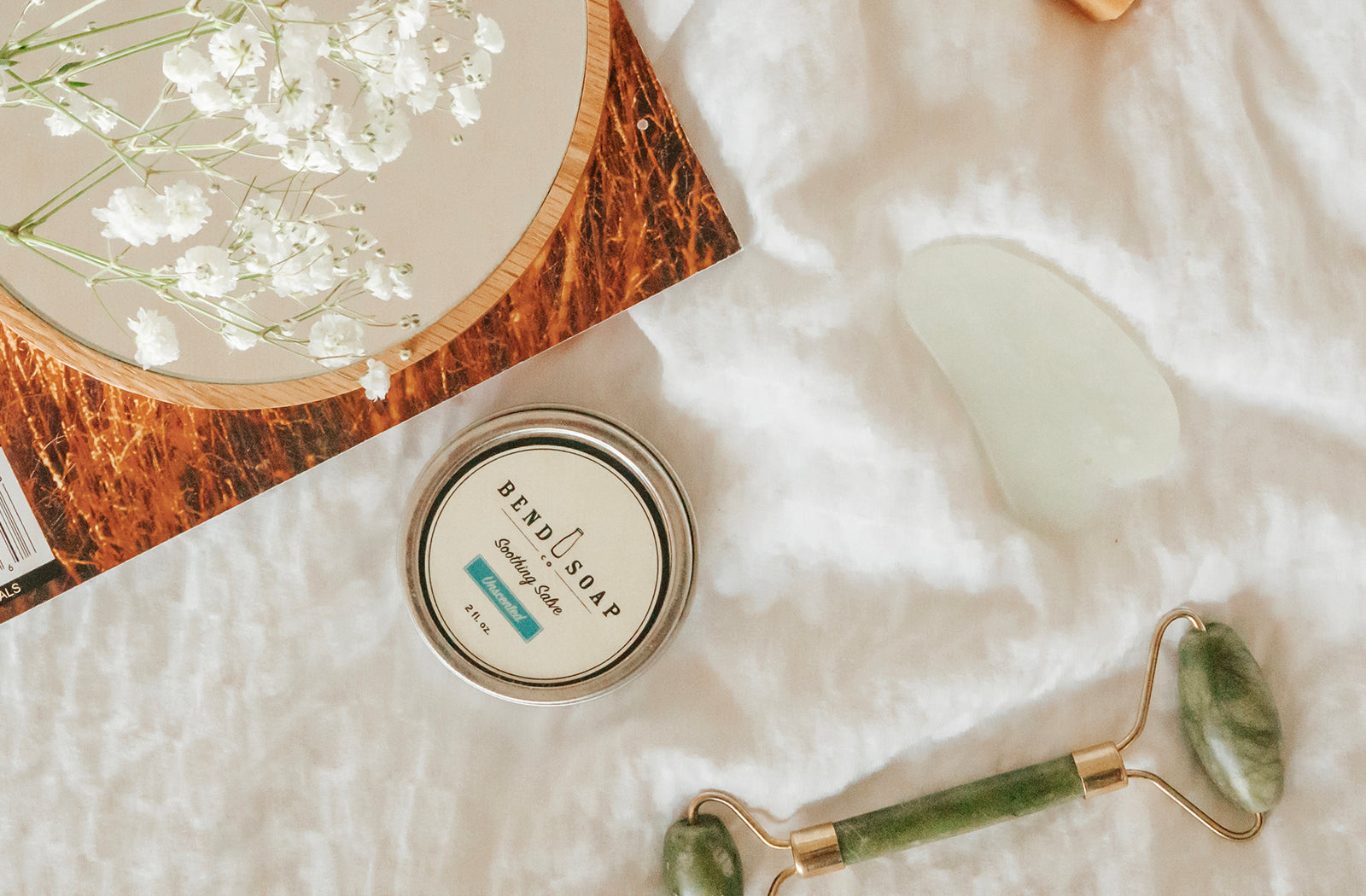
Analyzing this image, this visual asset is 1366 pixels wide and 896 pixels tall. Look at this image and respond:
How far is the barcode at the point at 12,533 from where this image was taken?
0.49m

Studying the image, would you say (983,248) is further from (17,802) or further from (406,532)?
(17,802)

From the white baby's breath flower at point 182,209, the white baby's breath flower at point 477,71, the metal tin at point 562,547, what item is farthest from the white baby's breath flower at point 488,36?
the metal tin at point 562,547

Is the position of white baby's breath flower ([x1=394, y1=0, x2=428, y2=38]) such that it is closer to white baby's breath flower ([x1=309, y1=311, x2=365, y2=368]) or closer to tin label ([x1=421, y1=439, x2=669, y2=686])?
white baby's breath flower ([x1=309, y1=311, x2=365, y2=368])

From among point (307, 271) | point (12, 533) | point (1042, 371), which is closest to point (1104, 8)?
point (1042, 371)

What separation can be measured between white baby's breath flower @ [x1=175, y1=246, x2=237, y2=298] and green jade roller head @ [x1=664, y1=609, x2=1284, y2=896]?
37 cm

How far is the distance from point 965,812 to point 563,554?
251 millimetres

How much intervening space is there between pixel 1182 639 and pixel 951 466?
0.52 ft

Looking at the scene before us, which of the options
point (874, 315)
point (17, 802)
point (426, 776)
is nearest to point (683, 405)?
point (874, 315)

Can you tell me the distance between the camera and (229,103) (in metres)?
0.29

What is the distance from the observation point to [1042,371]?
0.53 metres

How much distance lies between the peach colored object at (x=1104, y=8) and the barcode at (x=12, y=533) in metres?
0.62

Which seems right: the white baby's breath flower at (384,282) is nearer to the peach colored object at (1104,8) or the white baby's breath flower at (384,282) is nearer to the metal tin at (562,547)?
the metal tin at (562,547)

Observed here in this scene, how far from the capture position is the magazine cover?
480 millimetres

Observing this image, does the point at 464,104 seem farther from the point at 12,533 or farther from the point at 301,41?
the point at 12,533
